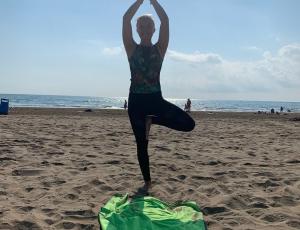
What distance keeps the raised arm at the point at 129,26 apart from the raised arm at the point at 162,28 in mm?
220

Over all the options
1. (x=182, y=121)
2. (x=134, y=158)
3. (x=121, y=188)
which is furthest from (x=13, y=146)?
(x=182, y=121)

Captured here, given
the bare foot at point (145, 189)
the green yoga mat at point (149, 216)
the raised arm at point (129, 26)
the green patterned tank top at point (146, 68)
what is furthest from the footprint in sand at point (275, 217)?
the raised arm at point (129, 26)

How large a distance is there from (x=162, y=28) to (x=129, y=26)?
1.39 feet

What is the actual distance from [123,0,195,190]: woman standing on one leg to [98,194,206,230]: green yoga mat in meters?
1.29

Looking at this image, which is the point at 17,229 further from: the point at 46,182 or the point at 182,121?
the point at 182,121

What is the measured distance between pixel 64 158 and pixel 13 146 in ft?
5.75

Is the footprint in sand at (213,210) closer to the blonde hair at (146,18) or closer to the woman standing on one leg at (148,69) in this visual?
the woman standing on one leg at (148,69)

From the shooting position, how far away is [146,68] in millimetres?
5484

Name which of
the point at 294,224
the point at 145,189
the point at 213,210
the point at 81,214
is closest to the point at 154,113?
the point at 145,189

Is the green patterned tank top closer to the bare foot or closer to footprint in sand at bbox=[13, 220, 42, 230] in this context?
the bare foot

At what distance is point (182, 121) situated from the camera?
18.2 ft

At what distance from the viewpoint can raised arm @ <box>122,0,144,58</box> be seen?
18.2 ft

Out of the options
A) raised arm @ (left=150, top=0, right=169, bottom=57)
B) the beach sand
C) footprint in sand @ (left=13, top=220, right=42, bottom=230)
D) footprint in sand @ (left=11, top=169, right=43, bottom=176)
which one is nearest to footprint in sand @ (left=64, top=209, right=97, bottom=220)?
the beach sand

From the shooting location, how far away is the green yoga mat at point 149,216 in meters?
3.74
